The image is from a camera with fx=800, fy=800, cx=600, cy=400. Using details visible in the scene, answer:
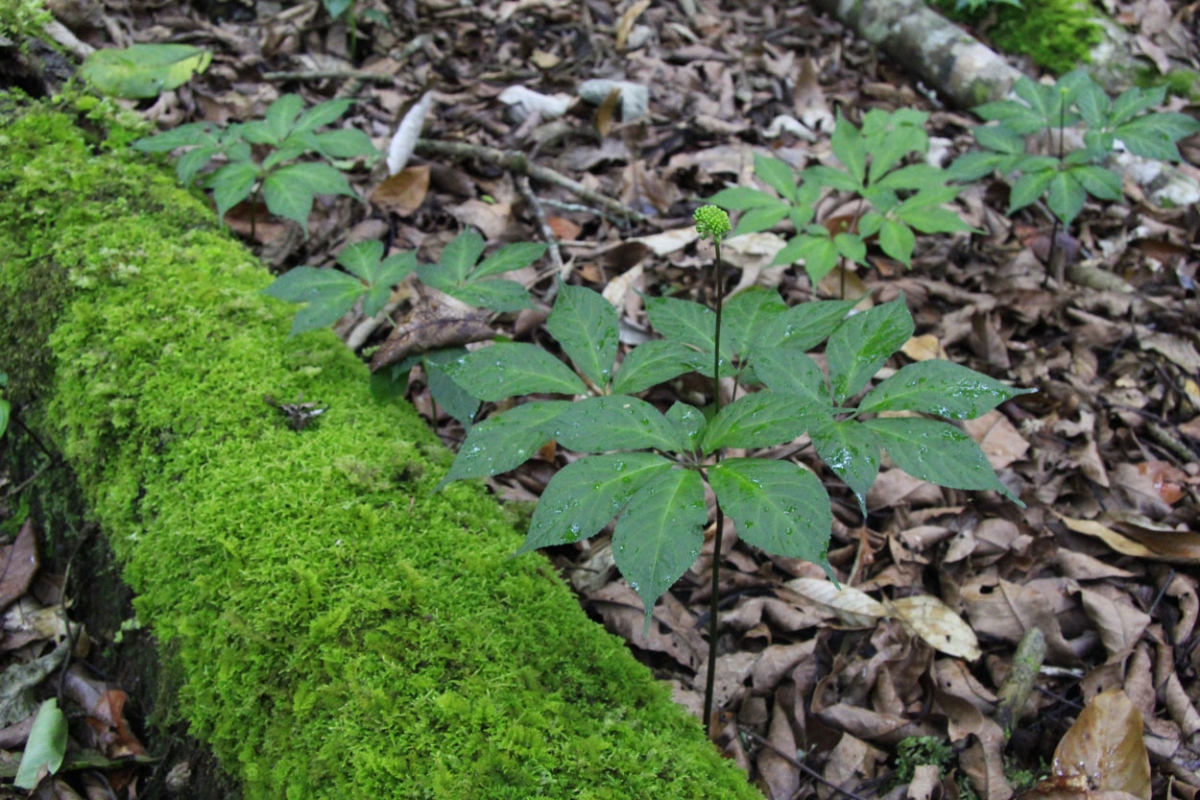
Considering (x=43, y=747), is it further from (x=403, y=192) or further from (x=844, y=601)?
(x=403, y=192)

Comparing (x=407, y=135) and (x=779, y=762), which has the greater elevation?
(x=407, y=135)

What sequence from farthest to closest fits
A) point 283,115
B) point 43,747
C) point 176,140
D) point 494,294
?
point 283,115
point 176,140
point 494,294
point 43,747

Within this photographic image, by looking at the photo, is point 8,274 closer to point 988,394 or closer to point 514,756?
point 514,756

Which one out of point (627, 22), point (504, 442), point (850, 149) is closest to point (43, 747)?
point (504, 442)

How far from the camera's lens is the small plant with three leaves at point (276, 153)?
101 inches

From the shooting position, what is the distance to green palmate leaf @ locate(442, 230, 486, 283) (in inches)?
85.7

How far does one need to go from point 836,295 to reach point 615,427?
2289 millimetres

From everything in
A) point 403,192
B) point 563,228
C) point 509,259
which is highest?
point 509,259

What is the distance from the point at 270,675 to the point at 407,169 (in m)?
2.48

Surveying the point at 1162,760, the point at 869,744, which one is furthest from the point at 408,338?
the point at 1162,760

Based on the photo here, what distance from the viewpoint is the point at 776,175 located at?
2914 mm

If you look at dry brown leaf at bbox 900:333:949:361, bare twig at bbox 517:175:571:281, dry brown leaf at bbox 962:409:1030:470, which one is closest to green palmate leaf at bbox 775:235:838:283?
dry brown leaf at bbox 900:333:949:361

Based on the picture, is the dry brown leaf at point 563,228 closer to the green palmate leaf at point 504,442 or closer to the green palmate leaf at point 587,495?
the green palmate leaf at point 504,442

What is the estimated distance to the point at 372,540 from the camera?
5.66 feet
